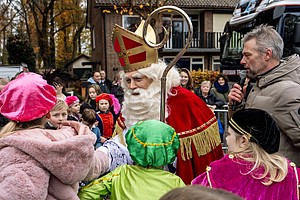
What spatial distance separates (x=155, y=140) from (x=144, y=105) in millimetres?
941

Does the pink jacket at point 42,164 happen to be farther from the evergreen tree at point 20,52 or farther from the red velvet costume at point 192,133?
the evergreen tree at point 20,52

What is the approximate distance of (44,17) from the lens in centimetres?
3203

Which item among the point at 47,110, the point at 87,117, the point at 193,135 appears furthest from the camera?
the point at 87,117

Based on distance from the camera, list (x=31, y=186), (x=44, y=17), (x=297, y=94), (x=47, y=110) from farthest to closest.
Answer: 1. (x=44, y=17)
2. (x=297, y=94)
3. (x=47, y=110)
4. (x=31, y=186)

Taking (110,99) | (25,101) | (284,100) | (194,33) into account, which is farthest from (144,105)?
(194,33)

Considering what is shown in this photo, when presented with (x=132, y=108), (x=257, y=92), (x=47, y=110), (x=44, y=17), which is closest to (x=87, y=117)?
(x=132, y=108)

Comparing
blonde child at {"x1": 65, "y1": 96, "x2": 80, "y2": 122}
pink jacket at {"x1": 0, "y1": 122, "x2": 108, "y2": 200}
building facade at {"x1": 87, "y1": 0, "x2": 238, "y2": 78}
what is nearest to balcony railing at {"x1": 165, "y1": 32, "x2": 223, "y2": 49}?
building facade at {"x1": 87, "y1": 0, "x2": 238, "y2": 78}

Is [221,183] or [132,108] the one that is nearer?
[221,183]

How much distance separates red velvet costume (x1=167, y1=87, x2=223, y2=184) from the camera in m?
3.18

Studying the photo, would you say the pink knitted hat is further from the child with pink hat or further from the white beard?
the white beard

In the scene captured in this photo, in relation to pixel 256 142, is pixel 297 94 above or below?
above

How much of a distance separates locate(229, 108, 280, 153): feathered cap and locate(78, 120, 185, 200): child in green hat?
460mm

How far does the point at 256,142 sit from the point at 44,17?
104 feet

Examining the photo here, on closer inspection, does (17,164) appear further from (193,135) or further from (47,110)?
(193,135)
